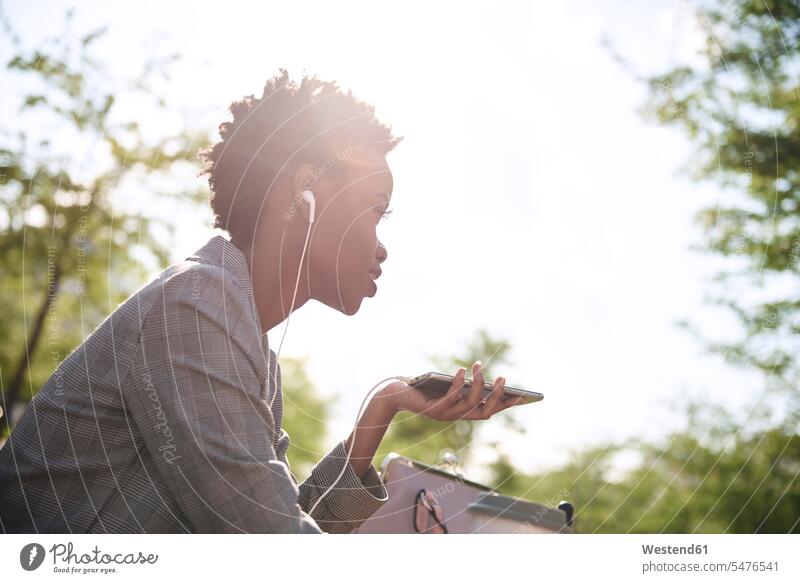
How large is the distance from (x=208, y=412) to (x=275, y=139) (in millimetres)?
946

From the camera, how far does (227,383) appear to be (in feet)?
4.79

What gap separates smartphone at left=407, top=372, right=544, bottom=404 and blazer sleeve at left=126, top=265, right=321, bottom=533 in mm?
518

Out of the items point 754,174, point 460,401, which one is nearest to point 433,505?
point 460,401

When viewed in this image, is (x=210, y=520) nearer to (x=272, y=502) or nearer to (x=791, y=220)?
(x=272, y=502)

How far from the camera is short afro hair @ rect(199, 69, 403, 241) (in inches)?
79.4

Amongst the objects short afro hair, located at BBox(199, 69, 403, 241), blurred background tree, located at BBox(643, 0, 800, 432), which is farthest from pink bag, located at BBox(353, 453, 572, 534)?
blurred background tree, located at BBox(643, 0, 800, 432)

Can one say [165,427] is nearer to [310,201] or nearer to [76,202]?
[310,201]

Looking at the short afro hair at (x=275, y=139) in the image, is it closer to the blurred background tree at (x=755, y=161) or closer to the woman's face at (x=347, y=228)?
the woman's face at (x=347, y=228)

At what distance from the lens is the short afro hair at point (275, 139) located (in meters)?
2.02

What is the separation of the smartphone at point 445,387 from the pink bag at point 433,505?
63 cm
